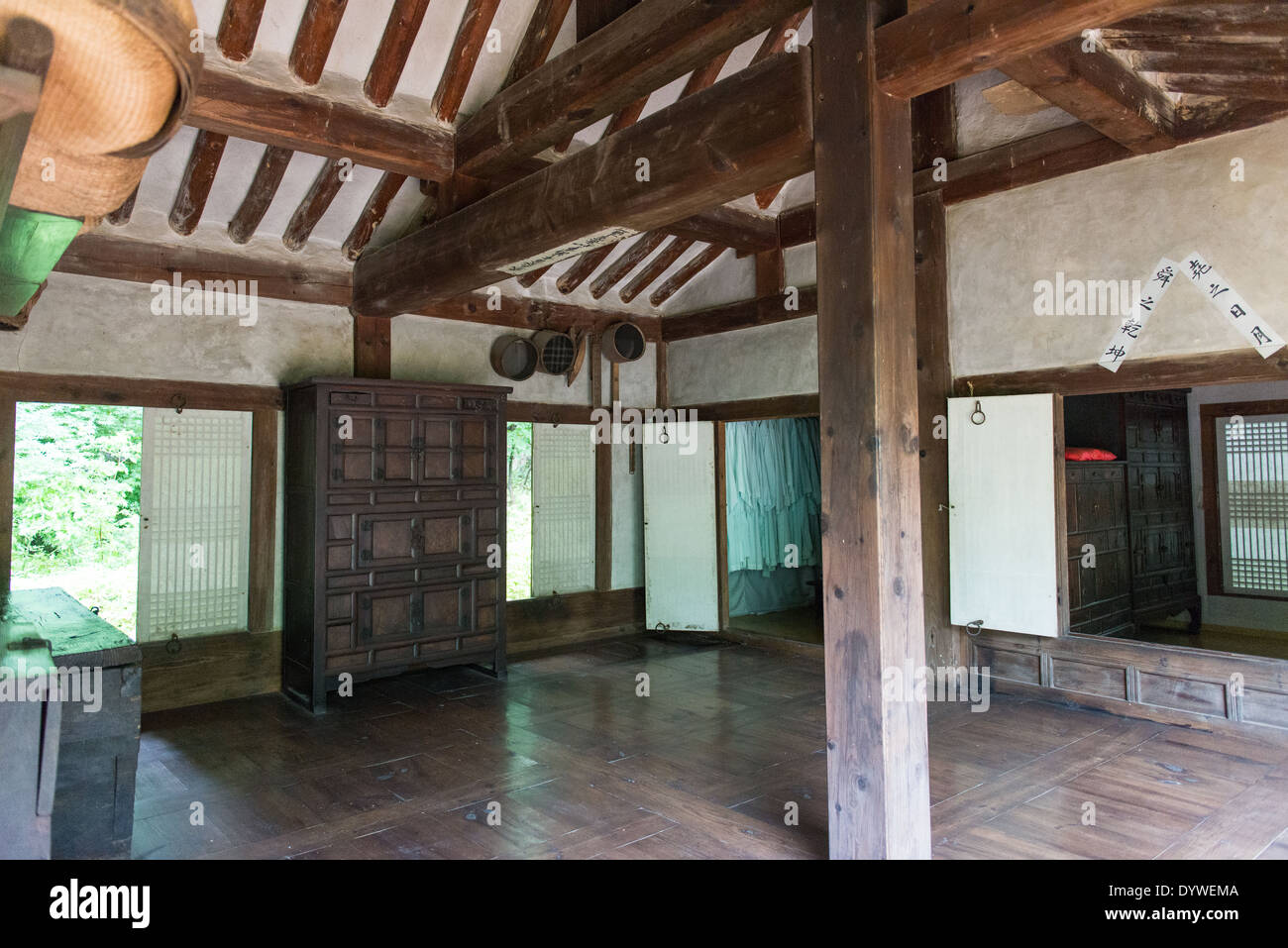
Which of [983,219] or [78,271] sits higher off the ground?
[983,219]

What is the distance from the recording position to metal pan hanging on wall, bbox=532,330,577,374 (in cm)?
647

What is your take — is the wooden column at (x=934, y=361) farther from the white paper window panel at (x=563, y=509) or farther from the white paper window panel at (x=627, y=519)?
the white paper window panel at (x=563, y=509)

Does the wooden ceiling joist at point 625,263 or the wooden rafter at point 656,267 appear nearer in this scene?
the wooden ceiling joist at point 625,263

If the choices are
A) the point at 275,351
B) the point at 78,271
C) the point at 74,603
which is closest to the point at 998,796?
the point at 74,603

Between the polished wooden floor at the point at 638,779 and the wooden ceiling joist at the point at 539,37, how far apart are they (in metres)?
3.64

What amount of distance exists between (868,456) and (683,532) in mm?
4452

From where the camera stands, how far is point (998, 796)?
340cm

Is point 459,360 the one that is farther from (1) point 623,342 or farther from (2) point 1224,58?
(2) point 1224,58

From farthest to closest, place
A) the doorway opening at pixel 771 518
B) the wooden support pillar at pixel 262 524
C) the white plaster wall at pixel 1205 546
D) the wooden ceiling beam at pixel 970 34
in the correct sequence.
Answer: the doorway opening at pixel 771 518 → the white plaster wall at pixel 1205 546 → the wooden support pillar at pixel 262 524 → the wooden ceiling beam at pixel 970 34

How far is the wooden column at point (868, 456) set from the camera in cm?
250

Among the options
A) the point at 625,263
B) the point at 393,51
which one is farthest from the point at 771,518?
the point at 393,51

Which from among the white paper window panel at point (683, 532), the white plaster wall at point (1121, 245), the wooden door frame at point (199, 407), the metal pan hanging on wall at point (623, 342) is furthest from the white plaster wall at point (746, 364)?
the wooden door frame at point (199, 407)

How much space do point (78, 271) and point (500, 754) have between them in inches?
144
